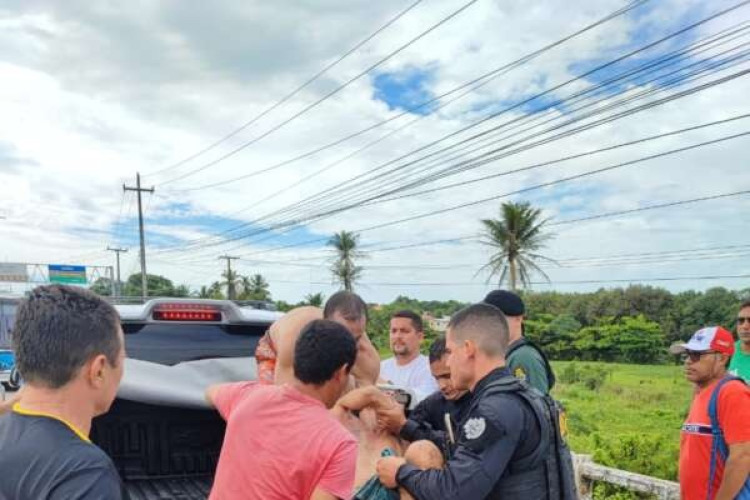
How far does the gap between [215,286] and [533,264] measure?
1494 inches

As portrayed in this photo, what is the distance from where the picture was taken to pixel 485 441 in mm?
2164

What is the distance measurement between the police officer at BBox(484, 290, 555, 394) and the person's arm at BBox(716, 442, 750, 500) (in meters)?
1.02

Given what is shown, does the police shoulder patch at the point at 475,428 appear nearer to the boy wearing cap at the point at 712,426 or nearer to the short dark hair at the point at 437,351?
the short dark hair at the point at 437,351

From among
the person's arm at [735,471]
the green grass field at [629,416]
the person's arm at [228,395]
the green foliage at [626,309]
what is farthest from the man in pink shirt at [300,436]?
the green foliage at [626,309]

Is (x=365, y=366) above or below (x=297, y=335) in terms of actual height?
below

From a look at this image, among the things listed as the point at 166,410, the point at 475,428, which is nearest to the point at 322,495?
the point at 475,428

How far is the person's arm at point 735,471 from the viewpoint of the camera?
3396 millimetres

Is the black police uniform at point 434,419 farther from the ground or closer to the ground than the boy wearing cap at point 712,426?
farther from the ground

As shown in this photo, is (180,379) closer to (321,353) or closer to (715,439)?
(321,353)

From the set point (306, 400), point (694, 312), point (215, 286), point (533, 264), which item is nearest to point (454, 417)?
point (306, 400)

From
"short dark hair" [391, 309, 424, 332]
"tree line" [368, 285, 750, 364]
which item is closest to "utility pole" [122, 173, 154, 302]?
"tree line" [368, 285, 750, 364]

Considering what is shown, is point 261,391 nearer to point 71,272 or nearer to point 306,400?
point 306,400

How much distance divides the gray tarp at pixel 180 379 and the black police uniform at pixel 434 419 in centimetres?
98

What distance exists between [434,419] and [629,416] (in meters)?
18.0
